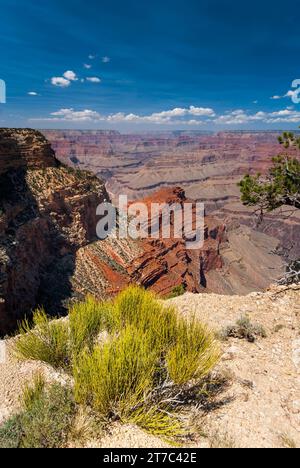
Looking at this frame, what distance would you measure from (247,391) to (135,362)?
2.69 metres

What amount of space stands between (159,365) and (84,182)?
4103 centimetres

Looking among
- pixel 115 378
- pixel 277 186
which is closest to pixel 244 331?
pixel 115 378

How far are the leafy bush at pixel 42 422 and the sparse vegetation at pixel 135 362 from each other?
0.20 meters

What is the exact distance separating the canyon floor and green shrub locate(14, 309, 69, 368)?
302mm

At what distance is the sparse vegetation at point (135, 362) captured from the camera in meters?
4.86

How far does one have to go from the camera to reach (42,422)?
4.78 metres

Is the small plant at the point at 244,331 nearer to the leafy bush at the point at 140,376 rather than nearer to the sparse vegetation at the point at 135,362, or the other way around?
the sparse vegetation at the point at 135,362

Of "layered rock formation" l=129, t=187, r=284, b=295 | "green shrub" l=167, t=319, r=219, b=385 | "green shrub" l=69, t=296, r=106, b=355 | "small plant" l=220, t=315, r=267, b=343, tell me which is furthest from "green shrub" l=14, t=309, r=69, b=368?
"layered rock formation" l=129, t=187, r=284, b=295

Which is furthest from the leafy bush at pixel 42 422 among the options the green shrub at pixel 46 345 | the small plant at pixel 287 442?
the small plant at pixel 287 442

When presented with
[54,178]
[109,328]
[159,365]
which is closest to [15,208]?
[54,178]

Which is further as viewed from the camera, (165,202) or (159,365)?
(165,202)

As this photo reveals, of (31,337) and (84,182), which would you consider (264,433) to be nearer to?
(31,337)

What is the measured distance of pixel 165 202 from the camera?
65875 mm

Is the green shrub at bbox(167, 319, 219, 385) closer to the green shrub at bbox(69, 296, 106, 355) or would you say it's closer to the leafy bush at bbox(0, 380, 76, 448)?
the leafy bush at bbox(0, 380, 76, 448)
